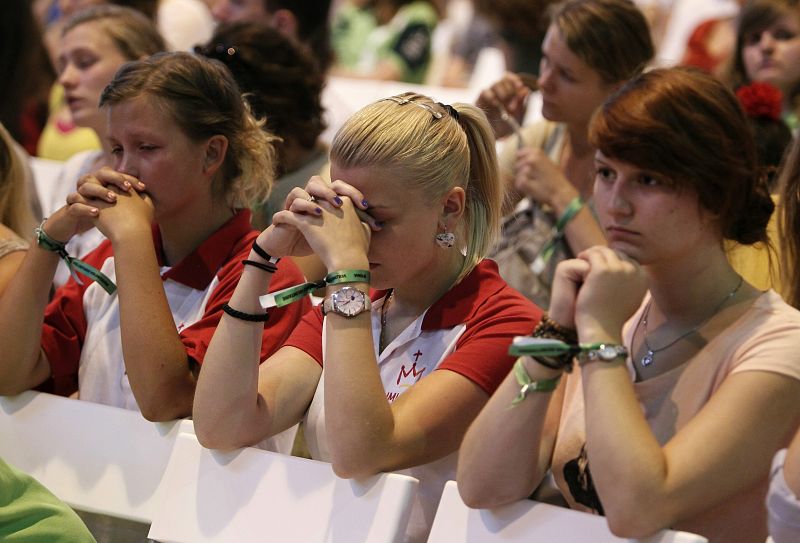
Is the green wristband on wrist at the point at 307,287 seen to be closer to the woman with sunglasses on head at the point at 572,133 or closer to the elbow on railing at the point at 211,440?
the elbow on railing at the point at 211,440

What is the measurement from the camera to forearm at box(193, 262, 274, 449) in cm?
212

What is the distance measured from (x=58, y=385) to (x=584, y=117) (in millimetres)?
1673

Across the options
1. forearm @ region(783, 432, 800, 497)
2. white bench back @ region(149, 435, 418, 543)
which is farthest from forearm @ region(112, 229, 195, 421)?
forearm @ region(783, 432, 800, 497)

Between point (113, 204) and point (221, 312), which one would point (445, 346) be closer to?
point (221, 312)

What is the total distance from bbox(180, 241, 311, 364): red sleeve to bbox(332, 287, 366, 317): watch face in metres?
0.52

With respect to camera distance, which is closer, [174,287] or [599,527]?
[599,527]

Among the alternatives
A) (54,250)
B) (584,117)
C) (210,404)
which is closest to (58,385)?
(54,250)

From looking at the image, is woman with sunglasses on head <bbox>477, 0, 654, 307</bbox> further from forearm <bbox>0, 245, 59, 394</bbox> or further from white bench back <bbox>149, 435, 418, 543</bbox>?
white bench back <bbox>149, 435, 418, 543</bbox>

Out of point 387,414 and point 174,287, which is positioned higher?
point 387,414

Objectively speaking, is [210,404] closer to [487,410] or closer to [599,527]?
[487,410]

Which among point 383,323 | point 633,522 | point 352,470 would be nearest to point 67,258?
point 383,323

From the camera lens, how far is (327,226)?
81.6 inches

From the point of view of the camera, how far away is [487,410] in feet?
6.18

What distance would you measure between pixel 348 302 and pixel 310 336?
1.14ft
